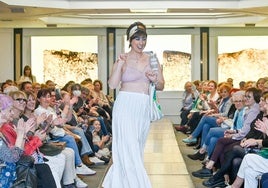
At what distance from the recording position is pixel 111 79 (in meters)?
4.76

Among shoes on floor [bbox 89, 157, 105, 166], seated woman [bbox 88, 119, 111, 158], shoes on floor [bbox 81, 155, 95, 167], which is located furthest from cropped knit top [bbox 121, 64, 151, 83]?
seated woman [bbox 88, 119, 111, 158]

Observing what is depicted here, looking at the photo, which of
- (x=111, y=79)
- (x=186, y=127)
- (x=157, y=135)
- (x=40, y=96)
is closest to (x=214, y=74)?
(x=186, y=127)

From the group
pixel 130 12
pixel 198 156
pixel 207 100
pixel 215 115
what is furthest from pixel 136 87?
pixel 130 12

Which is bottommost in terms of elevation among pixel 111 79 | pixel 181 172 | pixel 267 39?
pixel 181 172

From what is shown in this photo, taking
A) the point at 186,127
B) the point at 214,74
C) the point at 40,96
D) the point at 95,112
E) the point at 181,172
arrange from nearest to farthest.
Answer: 1. the point at 40,96
2. the point at 181,172
3. the point at 95,112
4. the point at 186,127
5. the point at 214,74

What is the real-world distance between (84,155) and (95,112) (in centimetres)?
243

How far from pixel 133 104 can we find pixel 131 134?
258 mm

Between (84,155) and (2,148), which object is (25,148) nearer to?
(2,148)

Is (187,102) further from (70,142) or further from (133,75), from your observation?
(133,75)

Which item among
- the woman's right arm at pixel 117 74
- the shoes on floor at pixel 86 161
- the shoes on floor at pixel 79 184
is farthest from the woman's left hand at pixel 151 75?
the shoes on floor at pixel 86 161

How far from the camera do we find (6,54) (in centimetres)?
1602

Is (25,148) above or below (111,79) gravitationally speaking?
below

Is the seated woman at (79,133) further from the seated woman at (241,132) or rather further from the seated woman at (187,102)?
the seated woman at (187,102)

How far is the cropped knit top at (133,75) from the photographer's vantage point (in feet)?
15.8
